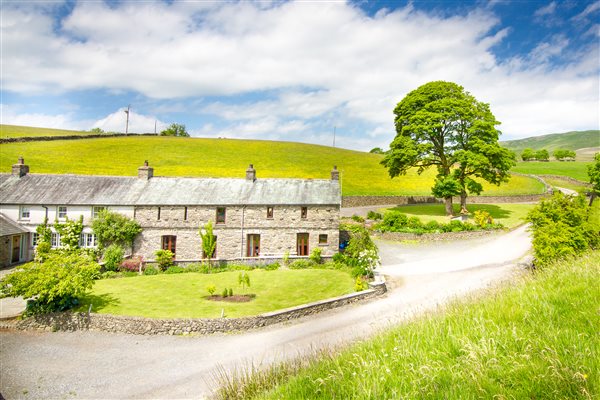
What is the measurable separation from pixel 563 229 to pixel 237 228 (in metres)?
24.7

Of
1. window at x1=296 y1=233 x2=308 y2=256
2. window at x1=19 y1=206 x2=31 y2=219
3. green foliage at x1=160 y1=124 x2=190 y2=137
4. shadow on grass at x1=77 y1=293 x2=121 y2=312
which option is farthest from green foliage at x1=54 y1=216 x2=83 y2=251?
green foliage at x1=160 y1=124 x2=190 y2=137

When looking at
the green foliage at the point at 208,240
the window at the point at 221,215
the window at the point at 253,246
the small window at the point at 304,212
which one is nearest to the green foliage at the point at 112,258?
the green foliage at the point at 208,240

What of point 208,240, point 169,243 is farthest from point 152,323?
point 169,243

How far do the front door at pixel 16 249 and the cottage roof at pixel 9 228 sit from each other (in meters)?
0.87

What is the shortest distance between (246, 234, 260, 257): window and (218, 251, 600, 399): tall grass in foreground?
2572 centimetres

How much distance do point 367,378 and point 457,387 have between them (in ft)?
3.52

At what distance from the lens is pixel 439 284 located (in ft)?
71.9

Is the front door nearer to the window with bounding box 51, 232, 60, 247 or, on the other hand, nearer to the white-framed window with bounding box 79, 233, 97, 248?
the window with bounding box 51, 232, 60, 247

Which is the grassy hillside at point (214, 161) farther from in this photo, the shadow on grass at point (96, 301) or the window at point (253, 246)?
the shadow on grass at point (96, 301)

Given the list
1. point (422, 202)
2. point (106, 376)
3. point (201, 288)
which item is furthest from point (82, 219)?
point (422, 202)

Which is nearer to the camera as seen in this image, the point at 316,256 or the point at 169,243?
the point at 316,256

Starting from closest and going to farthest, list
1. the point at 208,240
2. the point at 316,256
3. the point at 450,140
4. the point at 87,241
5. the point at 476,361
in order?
→ the point at 476,361 → the point at 208,240 → the point at 316,256 → the point at 87,241 → the point at 450,140

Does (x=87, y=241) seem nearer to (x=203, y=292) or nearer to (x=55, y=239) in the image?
(x=55, y=239)

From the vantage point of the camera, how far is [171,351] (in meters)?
16.1
